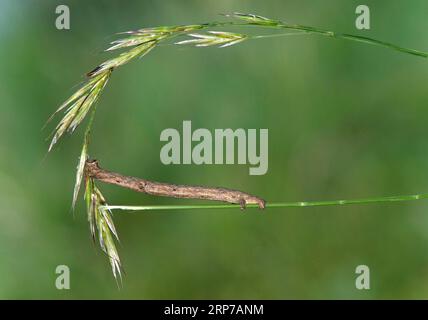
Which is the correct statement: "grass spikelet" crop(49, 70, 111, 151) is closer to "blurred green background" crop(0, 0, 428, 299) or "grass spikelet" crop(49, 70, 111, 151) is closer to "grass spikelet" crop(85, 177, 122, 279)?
"grass spikelet" crop(85, 177, 122, 279)

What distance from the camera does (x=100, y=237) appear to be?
0.83 m

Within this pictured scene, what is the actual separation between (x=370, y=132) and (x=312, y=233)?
25 cm

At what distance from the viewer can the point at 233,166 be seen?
1.05 meters

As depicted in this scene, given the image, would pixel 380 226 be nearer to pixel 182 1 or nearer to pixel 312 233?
pixel 312 233
